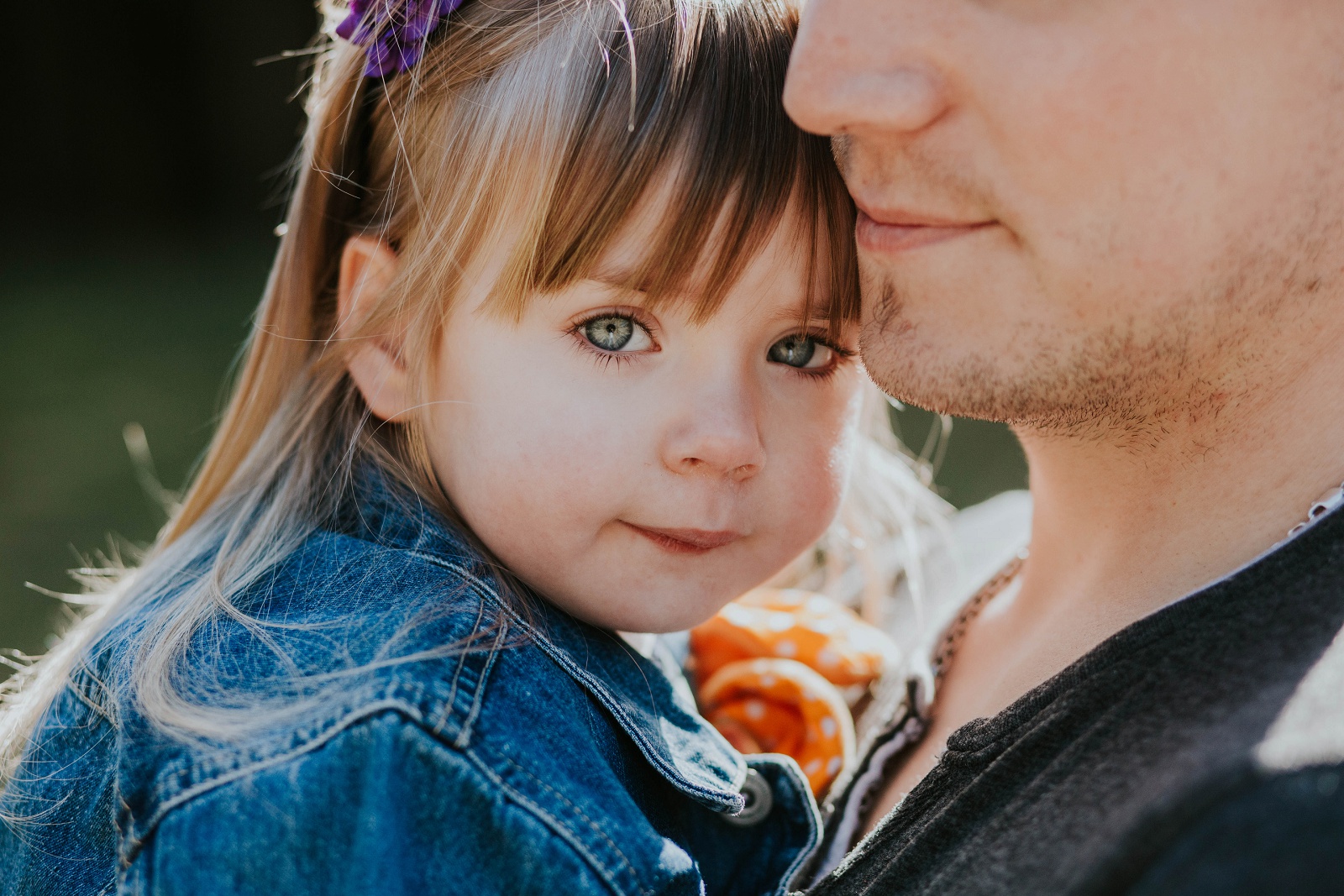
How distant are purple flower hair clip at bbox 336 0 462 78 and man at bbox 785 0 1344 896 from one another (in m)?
0.46

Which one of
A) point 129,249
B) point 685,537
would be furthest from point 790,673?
point 129,249

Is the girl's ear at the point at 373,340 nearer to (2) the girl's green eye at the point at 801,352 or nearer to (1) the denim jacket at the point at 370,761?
(1) the denim jacket at the point at 370,761

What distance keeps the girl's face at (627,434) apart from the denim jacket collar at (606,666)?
0.05 metres

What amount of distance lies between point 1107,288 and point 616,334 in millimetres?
522

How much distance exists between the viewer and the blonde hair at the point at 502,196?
1.29 metres

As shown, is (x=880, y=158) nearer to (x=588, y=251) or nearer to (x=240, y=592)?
(x=588, y=251)

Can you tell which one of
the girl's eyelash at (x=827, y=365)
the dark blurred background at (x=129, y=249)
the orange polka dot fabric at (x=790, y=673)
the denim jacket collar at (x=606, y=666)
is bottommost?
the dark blurred background at (x=129, y=249)

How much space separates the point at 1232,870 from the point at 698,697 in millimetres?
1065

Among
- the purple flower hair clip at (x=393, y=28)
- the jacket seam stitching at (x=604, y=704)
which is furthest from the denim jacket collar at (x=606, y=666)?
the purple flower hair clip at (x=393, y=28)

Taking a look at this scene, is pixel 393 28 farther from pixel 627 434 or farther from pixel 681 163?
pixel 627 434

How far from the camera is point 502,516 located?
135 centimetres

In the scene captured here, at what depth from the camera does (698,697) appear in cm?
176

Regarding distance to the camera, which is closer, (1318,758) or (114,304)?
(1318,758)

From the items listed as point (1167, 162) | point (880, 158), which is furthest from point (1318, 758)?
point (880, 158)
